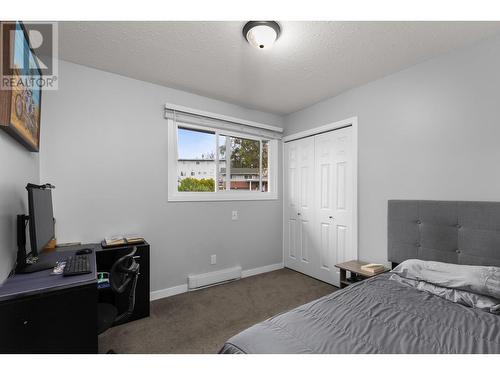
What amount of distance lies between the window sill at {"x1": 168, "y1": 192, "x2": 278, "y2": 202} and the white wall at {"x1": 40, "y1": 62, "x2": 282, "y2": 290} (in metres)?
0.06

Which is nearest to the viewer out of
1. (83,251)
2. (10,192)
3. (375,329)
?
(375,329)

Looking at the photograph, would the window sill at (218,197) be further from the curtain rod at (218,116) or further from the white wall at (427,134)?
the white wall at (427,134)

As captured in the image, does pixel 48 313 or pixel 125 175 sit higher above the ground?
pixel 125 175

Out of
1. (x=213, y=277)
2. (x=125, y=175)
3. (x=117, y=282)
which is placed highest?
(x=125, y=175)

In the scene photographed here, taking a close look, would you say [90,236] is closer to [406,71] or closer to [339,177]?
[339,177]

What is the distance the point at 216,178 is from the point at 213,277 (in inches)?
51.3

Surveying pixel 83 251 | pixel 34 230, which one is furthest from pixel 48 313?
pixel 83 251

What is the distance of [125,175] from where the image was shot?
2555 millimetres

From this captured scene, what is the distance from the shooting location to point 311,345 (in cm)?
108

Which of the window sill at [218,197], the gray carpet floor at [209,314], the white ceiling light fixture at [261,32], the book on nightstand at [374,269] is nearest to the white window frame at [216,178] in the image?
the window sill at [218,197]

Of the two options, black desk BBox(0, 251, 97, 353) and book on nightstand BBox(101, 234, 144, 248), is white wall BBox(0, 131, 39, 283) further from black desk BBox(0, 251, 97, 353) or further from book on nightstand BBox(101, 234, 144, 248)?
book on nightstand BBox(101, 234, 144, 248)

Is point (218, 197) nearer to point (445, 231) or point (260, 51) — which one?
point (260, 51)

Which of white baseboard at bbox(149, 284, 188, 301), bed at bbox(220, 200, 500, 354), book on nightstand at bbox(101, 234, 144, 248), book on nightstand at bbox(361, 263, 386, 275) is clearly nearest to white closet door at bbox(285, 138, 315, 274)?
book on nightstand at bbox(361, 263, 386, 275)
